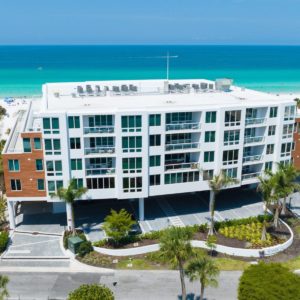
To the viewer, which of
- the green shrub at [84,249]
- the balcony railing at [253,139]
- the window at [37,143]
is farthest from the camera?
the balcony railing at [253,139]

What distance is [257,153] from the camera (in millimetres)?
48000

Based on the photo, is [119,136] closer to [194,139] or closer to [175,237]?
[194,139]

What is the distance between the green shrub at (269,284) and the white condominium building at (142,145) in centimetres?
1713

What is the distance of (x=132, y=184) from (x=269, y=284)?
1992 cm

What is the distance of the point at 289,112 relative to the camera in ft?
154

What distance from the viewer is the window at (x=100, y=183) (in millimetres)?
42900

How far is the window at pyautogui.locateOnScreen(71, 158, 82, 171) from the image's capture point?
41.8 meters

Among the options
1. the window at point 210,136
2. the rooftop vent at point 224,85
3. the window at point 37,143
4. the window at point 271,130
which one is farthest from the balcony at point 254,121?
the window at point 37,143

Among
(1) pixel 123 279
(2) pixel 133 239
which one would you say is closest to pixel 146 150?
(2) pixel 133 239

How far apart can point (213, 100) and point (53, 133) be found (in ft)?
65.7

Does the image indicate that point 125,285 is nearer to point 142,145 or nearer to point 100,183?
point 100,183

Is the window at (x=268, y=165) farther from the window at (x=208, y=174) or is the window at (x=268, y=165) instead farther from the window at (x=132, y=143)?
the window at (x=132, y=143)

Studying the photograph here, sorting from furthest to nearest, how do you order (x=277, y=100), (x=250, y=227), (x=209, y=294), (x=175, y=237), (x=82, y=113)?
(x=277, y=100), (x=250, y=227), (x=82, y=113), (x=209, y=294), (x=175, y=237)

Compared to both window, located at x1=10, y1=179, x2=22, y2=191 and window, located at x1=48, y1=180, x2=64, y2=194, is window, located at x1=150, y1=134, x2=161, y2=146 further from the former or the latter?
window, located at x1=10, y1=179, x2=22, y2=191
